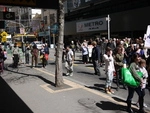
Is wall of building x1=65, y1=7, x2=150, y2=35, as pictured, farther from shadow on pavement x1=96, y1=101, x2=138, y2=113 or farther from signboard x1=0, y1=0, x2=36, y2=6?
shadow on pavement x1=96, y1=101, x2=138, y2=113

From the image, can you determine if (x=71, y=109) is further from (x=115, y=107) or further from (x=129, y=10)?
(x=129, y=10)

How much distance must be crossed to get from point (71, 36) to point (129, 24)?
777 inches

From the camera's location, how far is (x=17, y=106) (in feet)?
25.6

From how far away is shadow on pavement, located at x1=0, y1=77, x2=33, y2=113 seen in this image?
24.4 feet

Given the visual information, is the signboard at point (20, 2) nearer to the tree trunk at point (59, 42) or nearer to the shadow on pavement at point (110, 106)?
the tree trunk at point (59, 42)

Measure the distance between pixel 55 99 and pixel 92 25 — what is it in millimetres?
28529

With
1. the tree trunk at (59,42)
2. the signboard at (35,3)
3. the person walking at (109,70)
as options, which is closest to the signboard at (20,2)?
the signboard at (35,3)

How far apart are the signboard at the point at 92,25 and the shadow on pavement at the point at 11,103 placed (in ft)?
78.8

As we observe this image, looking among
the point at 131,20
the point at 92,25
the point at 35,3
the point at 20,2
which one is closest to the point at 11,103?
the point at 20,2

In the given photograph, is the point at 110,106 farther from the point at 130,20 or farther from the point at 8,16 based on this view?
the point at 130,20

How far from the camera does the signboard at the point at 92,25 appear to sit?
108 feet

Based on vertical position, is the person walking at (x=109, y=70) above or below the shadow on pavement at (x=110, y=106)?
above

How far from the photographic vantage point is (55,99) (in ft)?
27.8

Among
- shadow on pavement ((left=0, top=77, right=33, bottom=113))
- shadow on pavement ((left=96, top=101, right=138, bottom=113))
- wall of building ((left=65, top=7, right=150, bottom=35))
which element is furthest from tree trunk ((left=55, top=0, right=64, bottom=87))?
wall of building ((left=65, top=7, right=150, bottom=35))
